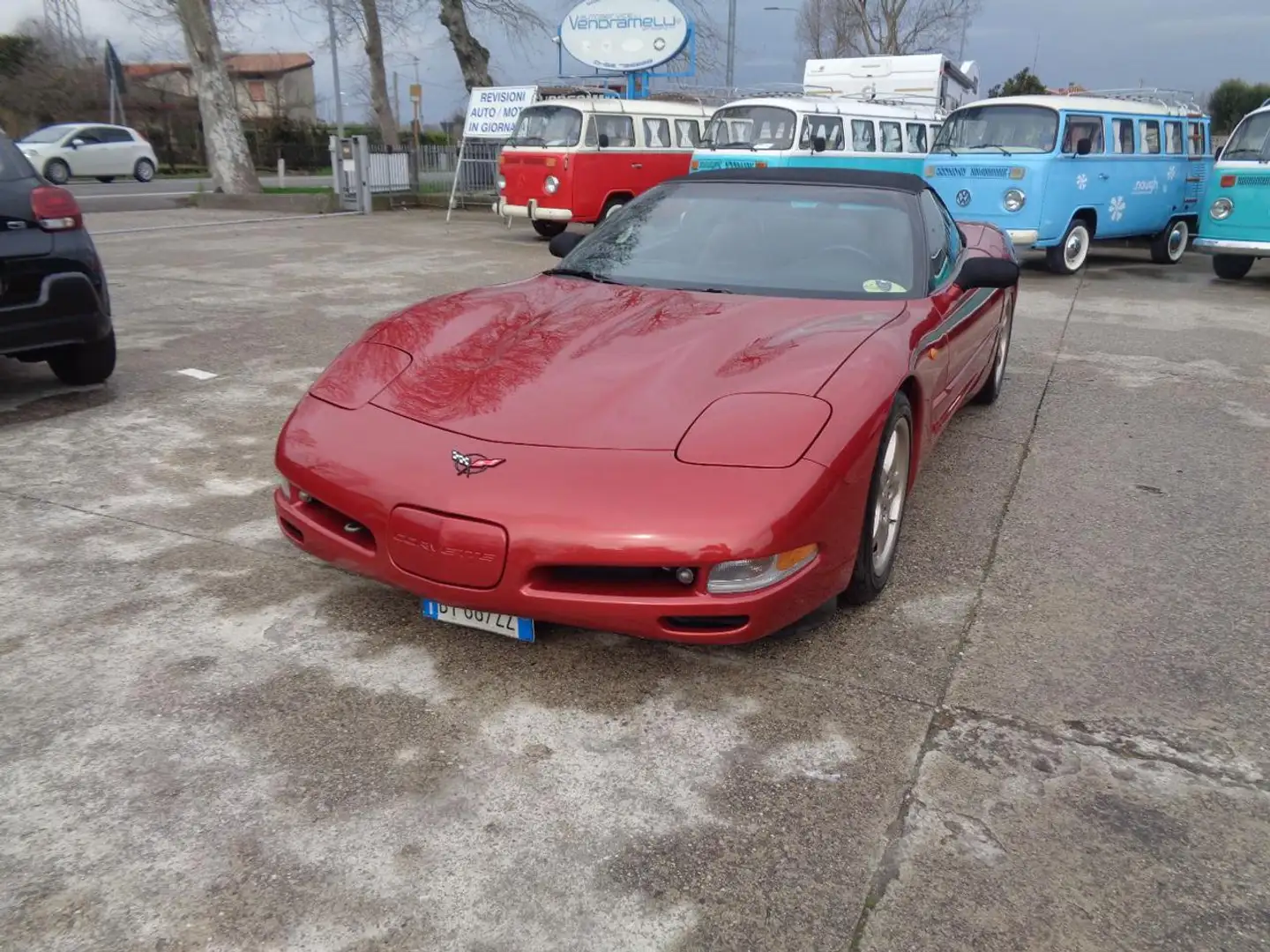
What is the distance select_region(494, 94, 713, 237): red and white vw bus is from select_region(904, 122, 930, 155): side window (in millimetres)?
3762

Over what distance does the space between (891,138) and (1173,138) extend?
3.90 metres

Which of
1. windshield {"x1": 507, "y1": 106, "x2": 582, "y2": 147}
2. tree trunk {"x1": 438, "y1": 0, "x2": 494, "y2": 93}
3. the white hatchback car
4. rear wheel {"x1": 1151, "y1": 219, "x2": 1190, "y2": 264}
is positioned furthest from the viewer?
the white hatchback car

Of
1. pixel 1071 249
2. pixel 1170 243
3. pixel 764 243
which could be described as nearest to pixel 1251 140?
pixel 1071 249

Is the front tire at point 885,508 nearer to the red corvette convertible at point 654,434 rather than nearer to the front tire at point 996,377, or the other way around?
the red corvette convertible at point 654,434

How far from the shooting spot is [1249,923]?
1979 mm

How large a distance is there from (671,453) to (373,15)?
28.1m

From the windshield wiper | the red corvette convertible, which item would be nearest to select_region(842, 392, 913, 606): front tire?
the red corvette convertible

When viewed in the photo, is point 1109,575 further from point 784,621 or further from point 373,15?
point 373,15

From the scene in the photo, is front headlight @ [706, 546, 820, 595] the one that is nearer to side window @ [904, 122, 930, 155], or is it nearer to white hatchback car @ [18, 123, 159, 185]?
side window @ [904, 122, 930, 155]

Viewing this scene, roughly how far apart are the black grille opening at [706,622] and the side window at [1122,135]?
11.3m

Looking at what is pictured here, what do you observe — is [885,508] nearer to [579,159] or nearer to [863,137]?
[579,159]

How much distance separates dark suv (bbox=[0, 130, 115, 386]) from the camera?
5020mm

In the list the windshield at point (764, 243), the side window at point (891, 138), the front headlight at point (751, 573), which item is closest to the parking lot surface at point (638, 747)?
the front headlight at point (751, 573)

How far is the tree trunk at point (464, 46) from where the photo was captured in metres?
23.5
